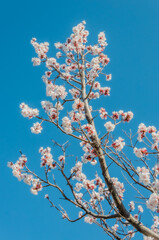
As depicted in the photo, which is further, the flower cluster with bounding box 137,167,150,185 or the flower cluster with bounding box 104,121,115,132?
the flower cluster with bounding box 104,121,115,132

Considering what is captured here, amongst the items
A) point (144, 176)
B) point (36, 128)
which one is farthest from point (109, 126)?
point (36, 128)

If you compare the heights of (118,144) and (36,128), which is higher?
(118,144)

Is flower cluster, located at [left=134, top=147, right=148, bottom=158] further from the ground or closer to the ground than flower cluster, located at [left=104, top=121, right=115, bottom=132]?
closer to the ground

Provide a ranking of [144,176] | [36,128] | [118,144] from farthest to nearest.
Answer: [36,128], [118,144], [144,176]

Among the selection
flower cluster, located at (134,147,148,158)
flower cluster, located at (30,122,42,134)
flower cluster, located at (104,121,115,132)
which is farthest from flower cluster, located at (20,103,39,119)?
flower cluster, located at (134,147,148,158)

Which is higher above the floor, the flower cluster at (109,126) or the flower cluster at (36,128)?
the flower cluster at (109,126)

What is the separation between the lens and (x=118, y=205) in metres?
4.42

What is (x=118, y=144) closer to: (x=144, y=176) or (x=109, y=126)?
(x=109, y=126)

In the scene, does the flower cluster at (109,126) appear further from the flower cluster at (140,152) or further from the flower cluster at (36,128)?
the flower cluster at (36,128)

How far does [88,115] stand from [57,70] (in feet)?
7.97

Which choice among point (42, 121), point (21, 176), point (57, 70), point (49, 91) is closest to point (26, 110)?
point (42, 121)

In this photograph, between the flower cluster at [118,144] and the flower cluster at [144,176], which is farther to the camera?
the flower cluster at [118,144]

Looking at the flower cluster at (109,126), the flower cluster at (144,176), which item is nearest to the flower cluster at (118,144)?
the flower cluster at (109,126)

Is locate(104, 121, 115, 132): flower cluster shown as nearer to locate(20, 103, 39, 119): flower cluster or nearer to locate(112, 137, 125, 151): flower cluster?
locate(112, 137, 125, 151): flower cluster
